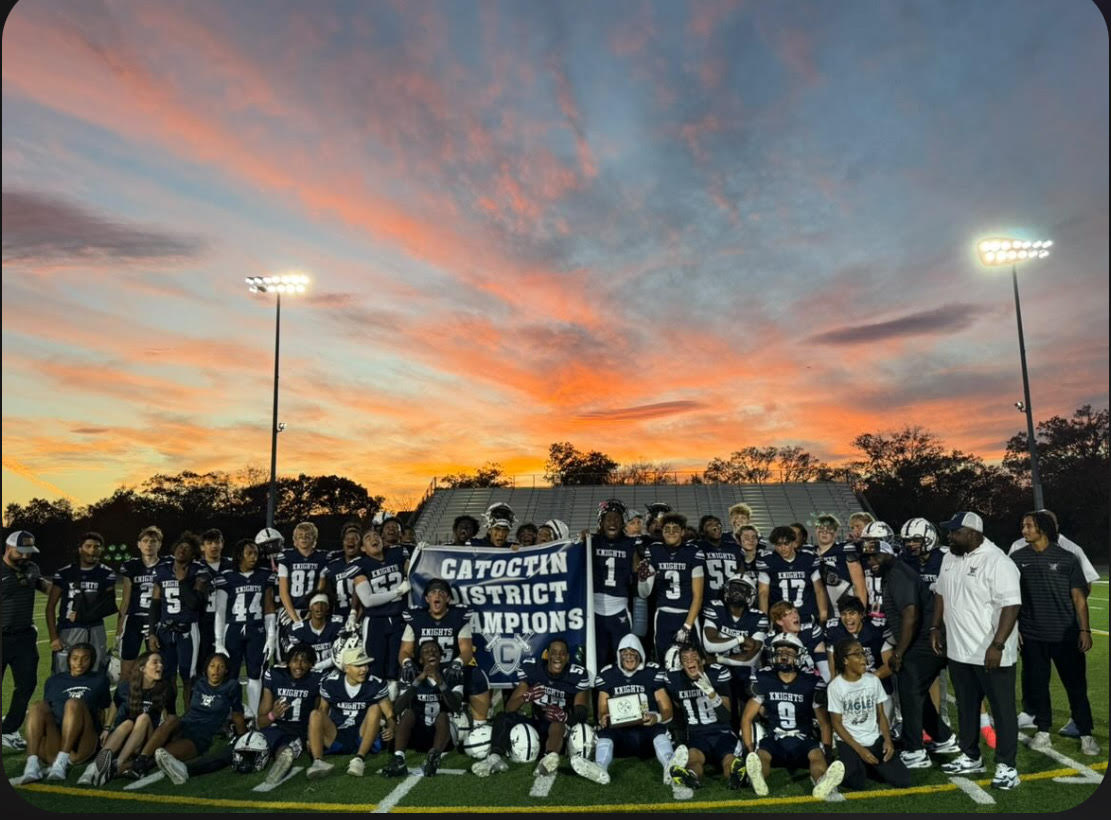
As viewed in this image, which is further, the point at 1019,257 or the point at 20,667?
the point at 1019,257

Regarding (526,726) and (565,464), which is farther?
(565,464)

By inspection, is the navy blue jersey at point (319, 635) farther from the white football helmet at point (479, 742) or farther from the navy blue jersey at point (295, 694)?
the white football helmet at point (479, 742)

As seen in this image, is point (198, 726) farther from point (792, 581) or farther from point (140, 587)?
point (792, 581)

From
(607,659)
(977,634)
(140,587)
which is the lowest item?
(607,659)

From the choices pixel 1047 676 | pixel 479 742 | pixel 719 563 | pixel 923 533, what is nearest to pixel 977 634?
pixel 923 533

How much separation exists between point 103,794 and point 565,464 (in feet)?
221

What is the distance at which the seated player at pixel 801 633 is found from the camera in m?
6.86

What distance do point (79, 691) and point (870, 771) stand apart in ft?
22.9

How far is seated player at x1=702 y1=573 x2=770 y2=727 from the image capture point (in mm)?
7070

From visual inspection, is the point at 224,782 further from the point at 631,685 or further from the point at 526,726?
the point at 631,685

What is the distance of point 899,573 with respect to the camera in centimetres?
669

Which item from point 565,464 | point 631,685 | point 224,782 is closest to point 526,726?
point 631,685

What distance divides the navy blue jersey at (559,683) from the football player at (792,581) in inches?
76.7

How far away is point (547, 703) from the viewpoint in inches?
273
